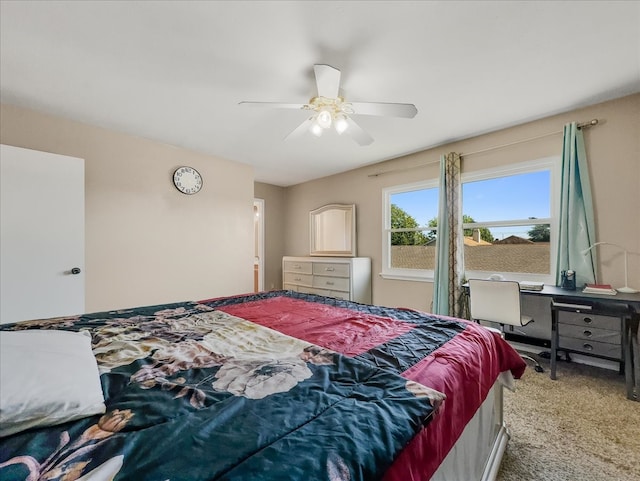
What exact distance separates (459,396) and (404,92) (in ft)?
7.17

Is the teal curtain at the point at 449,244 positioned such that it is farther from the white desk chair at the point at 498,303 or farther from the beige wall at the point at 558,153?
the white desk chair at the point at 498,303

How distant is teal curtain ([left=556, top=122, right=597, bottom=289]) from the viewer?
247cm

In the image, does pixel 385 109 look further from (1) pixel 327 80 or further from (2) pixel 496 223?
(2) pixel 496 223

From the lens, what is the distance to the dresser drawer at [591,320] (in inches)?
86.4

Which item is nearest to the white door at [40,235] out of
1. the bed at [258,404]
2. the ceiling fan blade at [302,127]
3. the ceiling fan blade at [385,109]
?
the bed at [258,404]

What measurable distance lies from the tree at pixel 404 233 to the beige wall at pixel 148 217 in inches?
83.8

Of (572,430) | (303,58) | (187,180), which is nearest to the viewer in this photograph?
(572,430)

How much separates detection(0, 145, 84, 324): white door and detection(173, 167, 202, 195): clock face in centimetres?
100

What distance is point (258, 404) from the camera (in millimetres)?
723

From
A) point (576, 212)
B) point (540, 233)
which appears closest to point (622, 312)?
point (576, 212)

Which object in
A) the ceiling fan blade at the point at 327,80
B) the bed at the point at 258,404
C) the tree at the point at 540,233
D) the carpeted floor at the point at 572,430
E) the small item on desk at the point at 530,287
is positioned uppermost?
the ceiling fan blade at the point at 327,80

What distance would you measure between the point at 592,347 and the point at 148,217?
4.42 meters

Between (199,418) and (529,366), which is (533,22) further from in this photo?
(529,366)

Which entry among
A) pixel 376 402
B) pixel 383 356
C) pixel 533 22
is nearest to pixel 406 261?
pixel 533 22
